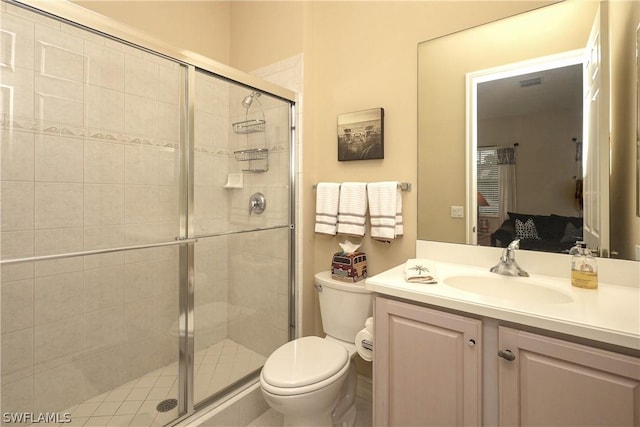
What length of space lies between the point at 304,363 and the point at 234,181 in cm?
108

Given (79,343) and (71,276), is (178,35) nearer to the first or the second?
(71,276)

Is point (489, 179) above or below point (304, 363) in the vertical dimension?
above

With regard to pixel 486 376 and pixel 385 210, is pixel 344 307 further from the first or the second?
pixel 486 376

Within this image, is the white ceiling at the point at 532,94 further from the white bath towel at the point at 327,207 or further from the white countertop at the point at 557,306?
the white bath towel at the point at 327,207

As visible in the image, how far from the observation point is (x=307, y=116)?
6.48ft

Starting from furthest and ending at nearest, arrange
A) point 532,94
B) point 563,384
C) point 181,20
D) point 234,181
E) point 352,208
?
point 181,20 < point 234,181 < point 352,208 < point 532,94 < point 563,384

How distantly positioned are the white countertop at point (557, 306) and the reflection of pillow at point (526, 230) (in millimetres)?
173

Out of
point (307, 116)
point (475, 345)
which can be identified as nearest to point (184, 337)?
point (475, 345)

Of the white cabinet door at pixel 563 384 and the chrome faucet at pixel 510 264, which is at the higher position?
the chrome faucet at pixel 510 264

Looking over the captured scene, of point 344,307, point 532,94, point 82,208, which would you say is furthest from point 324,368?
point 532,94

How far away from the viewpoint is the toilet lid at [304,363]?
1275 mm

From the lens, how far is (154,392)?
152cm

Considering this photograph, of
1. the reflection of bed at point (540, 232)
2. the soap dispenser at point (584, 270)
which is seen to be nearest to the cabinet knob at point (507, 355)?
the soap dispenser at point (584, 270)

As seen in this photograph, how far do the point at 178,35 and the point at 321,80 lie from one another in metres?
1.03
